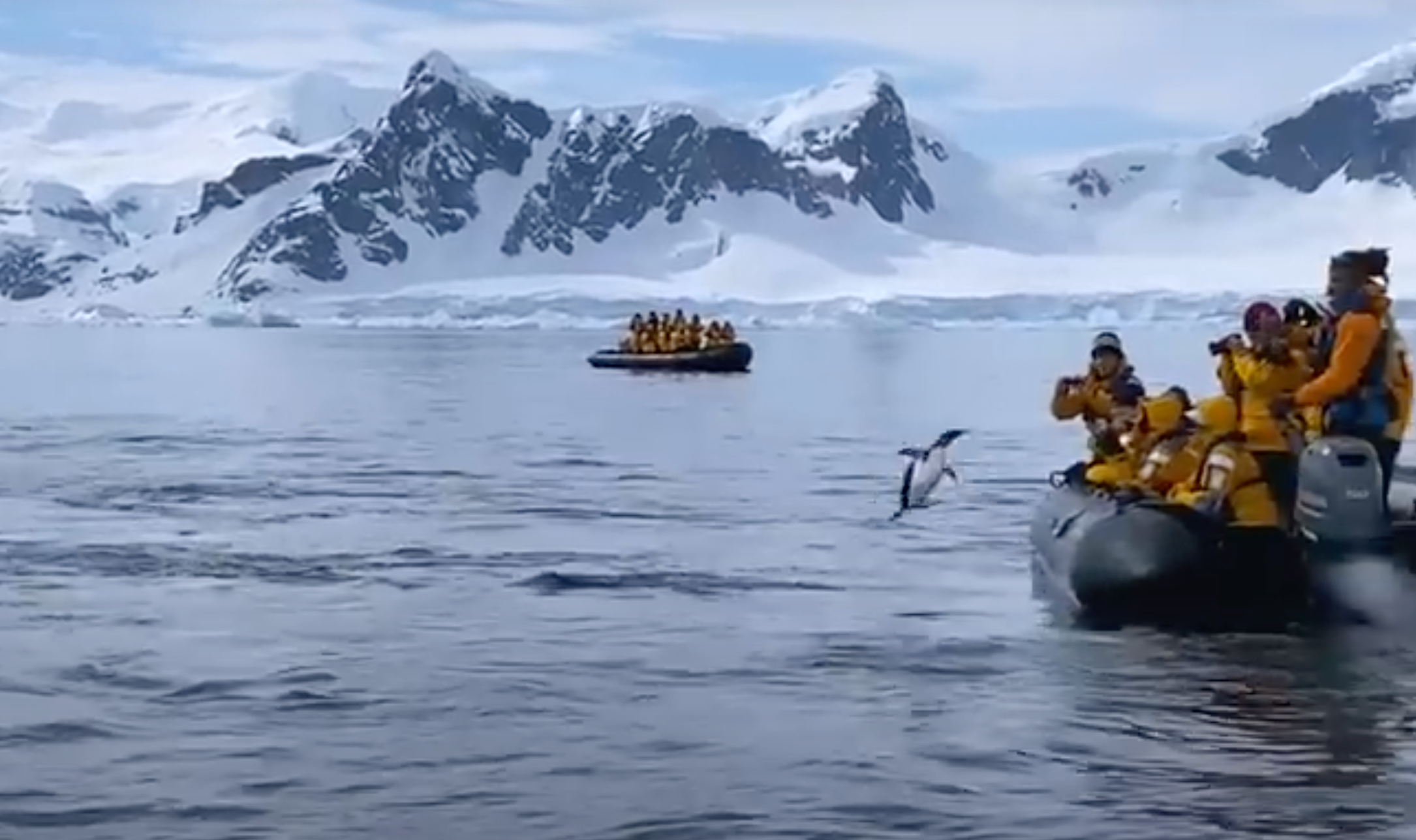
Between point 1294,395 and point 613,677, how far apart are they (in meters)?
3.97

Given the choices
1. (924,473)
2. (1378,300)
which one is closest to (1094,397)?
(1378,300)

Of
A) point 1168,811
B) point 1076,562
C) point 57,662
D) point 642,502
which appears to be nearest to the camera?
point 1168,811

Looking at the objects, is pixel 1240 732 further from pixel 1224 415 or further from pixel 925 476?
pixel 925 476

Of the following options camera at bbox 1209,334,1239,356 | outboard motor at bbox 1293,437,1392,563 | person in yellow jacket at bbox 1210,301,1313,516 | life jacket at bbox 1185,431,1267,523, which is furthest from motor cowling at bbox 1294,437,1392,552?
camera at bbox 1209,334,1239,356

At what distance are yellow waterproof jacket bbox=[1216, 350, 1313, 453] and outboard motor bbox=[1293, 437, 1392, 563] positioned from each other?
0.46 meters

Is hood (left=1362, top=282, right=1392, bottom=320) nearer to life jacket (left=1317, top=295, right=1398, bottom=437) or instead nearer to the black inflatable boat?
life jacket (left=1317, top=295, right=1398, bottom=437)

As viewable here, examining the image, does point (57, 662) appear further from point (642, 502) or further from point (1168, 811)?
point (642, 502)

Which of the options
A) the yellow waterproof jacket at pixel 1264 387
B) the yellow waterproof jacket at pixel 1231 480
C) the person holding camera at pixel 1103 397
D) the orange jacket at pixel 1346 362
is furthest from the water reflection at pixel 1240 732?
the person holding camera at pixel 1103 397

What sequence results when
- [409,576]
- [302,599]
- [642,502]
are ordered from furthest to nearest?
[642,502] → [409,576] → [302,599]

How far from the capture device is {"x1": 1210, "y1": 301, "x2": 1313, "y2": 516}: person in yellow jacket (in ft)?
45.4

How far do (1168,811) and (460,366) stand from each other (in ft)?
245

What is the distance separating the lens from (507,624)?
15016 mm

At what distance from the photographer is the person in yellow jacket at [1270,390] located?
13844mm

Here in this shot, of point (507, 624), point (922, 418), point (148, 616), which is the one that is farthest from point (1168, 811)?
point (922, 418)
